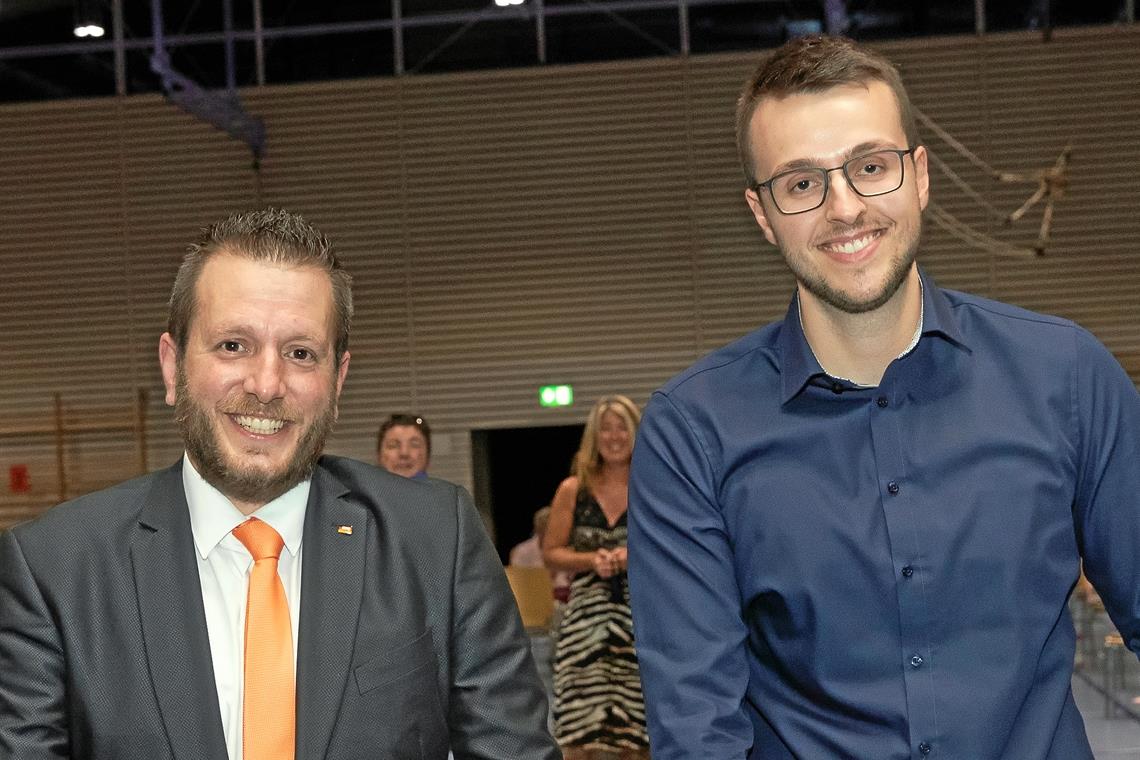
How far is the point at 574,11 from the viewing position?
13.4 meters

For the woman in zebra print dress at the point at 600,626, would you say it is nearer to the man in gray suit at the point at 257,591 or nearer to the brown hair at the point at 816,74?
the man in gray suit at the point at 257,591

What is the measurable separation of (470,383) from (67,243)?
4.24m

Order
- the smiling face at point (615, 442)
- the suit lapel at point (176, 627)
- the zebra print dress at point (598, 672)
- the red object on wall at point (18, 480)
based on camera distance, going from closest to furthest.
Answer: the suit lapel at point (176, 627) < the zebra print dress at point (598, 672) < the smiling face at point (615, 442) < the red object on wall at point (18, 480)

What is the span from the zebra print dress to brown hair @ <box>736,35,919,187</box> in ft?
Result: 12.6

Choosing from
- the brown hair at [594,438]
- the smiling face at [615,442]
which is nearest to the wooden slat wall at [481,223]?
the brown hair at [594,438]

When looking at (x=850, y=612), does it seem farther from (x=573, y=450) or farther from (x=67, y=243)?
(x=67, y=243)

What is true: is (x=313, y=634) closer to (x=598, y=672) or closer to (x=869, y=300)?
(x=869, y=300)

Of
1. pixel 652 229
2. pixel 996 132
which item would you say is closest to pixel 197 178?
pixel 652 229

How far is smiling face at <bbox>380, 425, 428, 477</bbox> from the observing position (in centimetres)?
724

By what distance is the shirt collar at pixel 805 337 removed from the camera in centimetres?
197

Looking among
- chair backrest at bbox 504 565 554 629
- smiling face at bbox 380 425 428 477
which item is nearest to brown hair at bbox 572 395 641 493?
smiling face at bbox 380 425 428 477

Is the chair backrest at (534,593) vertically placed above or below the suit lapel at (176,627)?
below

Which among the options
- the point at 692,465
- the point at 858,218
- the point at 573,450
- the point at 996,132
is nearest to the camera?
the point at 858,218

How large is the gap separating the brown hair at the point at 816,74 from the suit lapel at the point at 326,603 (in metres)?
0.76
